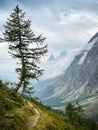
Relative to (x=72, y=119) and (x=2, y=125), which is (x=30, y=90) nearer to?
(x=2, y=125)

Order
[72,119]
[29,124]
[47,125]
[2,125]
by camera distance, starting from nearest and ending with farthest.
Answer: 1. [2,125]
2. [29,124]
3. [47,125]
4. [72,119]

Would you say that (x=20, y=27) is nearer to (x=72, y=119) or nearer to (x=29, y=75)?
(x=29, y=75)

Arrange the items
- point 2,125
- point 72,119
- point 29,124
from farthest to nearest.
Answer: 1. point 72,119
2. point 29,124
3. point 2,125

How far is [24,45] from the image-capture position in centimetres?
4603

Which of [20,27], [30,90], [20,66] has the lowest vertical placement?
[30,90]

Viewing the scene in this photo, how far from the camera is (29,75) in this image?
45.1 meters

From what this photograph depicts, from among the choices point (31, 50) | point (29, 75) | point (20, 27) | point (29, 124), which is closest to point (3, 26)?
point (20, 27)

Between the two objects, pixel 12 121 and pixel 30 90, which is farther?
pixel 30 90

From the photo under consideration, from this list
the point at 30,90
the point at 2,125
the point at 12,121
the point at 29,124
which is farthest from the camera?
the point at 30,90

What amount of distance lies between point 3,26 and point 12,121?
18.6 metres

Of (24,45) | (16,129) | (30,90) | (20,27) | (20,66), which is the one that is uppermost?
(20,27)

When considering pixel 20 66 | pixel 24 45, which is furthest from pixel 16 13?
pixel 20 66

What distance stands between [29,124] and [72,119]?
261 ft

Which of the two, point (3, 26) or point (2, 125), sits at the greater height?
point (3, 26)
